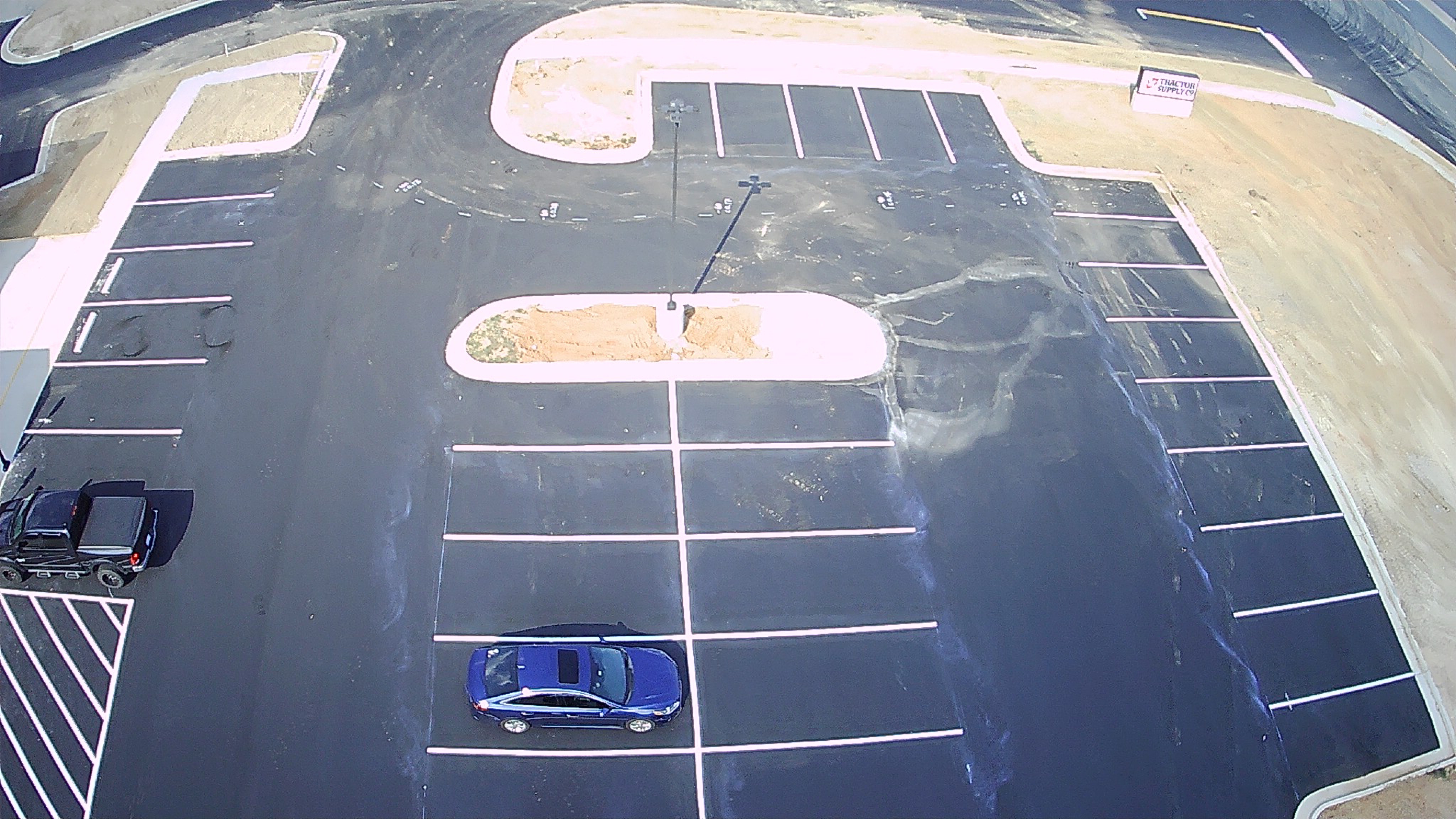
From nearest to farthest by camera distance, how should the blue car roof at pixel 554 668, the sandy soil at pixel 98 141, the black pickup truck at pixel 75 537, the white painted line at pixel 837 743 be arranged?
the blue car roof at pixel 554 668 → the white painted line at pixel 837 743 → the black pickup truck at pixel 75 537 → the sandy soil at pixel 98 141

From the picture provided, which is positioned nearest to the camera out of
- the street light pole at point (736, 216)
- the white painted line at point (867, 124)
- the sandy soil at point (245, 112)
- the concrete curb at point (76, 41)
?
the street light pole at point (736, 216)

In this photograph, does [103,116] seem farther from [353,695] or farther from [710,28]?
[353,695]

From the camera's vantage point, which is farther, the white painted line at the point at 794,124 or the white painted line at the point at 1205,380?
the white painted line at the point at 794,124

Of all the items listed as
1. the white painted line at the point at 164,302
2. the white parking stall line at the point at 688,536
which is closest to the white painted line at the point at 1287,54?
the white parking stall line at the point at 688,536

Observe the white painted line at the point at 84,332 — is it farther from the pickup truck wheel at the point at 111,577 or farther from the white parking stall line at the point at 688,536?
the white parking stall line at the point at 688,536

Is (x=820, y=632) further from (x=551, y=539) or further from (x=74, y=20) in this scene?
(x=74, y=20)

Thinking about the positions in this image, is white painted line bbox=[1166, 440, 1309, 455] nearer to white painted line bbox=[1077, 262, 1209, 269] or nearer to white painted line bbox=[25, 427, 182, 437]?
white painted line bbox=[1077, 262, 1209, 269]
